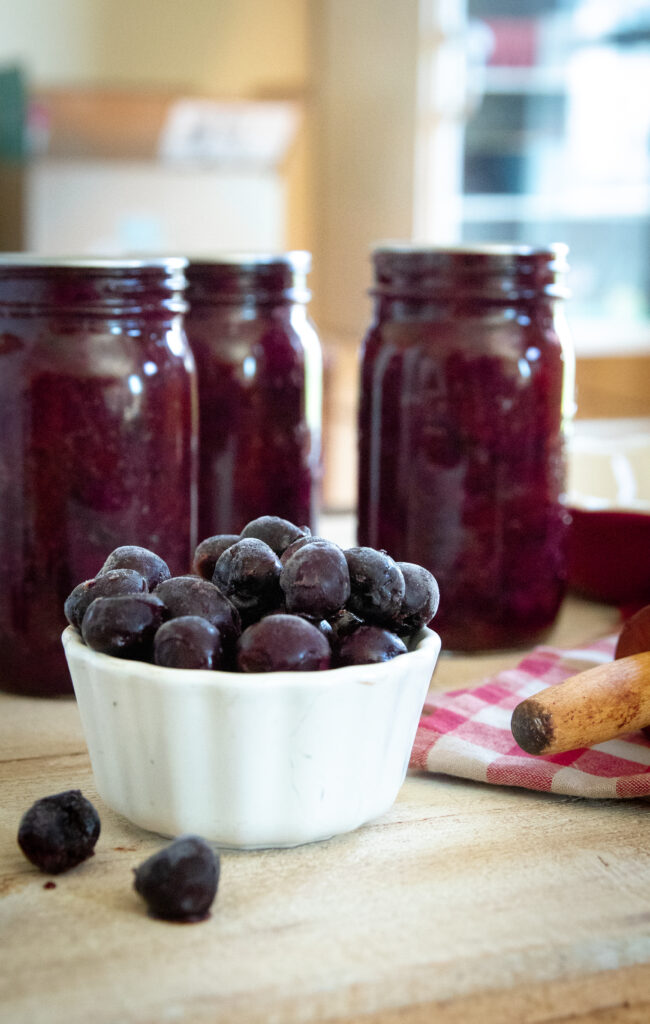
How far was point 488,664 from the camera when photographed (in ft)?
2.75

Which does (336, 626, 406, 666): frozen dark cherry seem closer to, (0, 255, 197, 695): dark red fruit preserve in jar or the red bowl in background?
(0, 255, 197, 695): dark red fruit preserve in jar

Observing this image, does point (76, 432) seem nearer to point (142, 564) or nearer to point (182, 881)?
point (142, 564)

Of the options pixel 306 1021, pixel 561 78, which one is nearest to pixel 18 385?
pixel 306 1021

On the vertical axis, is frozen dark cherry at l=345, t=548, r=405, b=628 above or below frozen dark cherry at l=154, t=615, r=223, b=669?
above

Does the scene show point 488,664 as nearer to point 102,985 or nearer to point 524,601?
point 524,601

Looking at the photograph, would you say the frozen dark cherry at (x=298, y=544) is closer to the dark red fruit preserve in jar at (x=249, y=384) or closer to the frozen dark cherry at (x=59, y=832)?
the frozen dark cherry at (x=59, y=832)

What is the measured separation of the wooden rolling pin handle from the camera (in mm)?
593

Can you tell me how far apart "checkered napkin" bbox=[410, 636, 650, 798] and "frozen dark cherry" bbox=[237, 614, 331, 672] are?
6.1 inches

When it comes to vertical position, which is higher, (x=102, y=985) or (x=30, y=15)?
(x=30, y=15)

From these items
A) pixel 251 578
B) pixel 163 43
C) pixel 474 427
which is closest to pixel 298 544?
pixel 251 578

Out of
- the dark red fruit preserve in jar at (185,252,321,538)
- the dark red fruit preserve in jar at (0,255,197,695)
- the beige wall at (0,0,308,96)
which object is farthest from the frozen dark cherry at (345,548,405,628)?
the beige wall at (0,0,308,96)

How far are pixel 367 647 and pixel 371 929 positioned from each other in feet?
0.41

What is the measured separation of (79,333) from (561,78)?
118 inches

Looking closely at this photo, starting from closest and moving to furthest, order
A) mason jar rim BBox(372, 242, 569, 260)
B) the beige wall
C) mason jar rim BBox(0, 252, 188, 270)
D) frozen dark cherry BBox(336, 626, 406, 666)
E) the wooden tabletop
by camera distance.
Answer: the wooden tabletop → frozen dark cherry BBox(336, 626, 406, 666) → mason jar rim BBox(0, 252, 188, 270) → mason jar rim BBox(372, 242, 569, 260) → the beige wall
